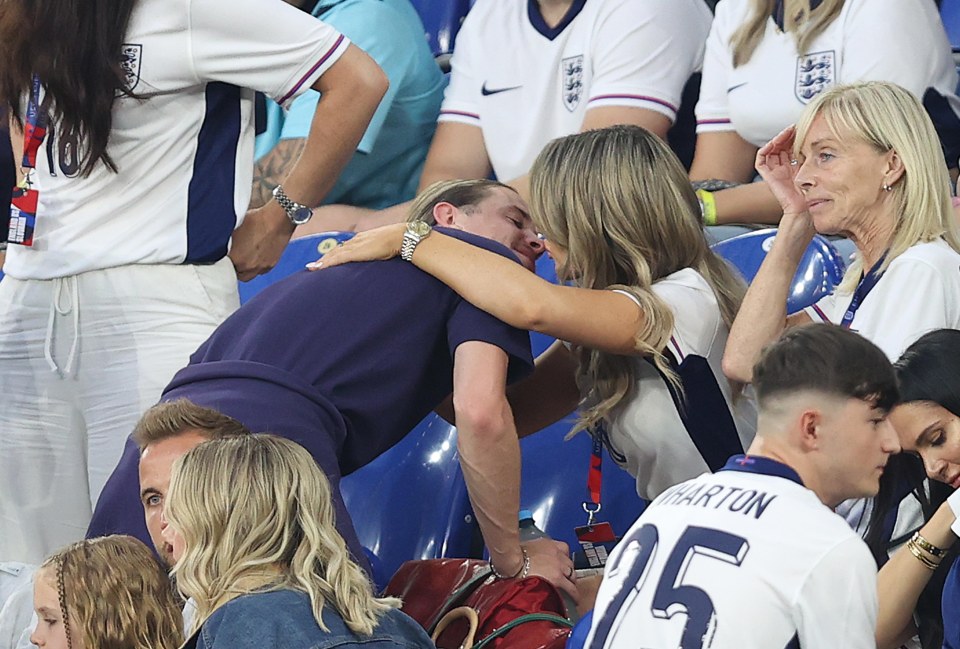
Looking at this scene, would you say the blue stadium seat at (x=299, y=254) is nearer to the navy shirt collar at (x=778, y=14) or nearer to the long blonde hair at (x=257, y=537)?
the navy shirt collar at (x=778, y=14)

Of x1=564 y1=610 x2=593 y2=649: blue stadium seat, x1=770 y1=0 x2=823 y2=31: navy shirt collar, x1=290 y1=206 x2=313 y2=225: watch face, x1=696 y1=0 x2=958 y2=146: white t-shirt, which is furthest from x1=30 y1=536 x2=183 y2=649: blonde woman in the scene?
x1=770 y1=0 x2=823 y2=31: navy shirt collar

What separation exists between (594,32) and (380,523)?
1688 mm

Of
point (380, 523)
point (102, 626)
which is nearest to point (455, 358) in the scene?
point (102, 626)

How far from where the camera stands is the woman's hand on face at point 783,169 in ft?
10.0

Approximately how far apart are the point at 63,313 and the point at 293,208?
0.50 meters

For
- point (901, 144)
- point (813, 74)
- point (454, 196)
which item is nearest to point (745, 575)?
point (901, 144)

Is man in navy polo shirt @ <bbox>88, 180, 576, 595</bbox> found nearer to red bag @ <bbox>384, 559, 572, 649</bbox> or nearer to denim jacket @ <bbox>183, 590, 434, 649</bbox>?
red bag @ <bbox>384, 559, 572, 649</bbox>

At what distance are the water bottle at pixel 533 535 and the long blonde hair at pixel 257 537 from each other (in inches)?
25.9

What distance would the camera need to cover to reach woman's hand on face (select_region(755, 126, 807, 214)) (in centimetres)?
306

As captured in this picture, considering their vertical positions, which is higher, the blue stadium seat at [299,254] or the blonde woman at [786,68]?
the blonde woman at [786,68]

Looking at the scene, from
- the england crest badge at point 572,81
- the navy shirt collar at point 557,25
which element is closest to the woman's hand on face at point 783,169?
the england crest badge at point 572,81

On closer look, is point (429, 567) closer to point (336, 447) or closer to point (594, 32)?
point (336, 447)

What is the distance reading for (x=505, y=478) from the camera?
2709 millimetres

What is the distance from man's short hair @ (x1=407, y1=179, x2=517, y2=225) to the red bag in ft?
2.25
